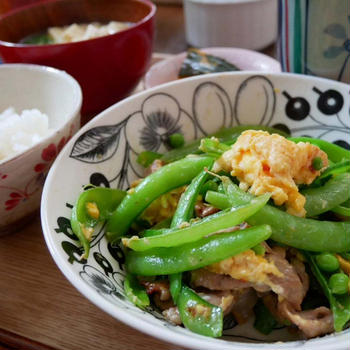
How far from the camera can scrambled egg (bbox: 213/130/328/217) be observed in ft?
3.02

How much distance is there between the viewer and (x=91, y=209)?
40.4 inches

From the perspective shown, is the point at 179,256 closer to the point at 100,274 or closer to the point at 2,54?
the point at 100,274

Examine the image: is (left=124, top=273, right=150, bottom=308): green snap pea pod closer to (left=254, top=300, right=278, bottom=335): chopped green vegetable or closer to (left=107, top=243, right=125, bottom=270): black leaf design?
(left=107, top=243, right=125, bottom=270): black leaf design

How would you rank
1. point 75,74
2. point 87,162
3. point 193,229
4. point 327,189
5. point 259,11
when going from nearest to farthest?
point 193,229 < point 327,189 < point 87,162 < point 75,74 < point 259,11

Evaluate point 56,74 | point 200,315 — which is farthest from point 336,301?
point 56,74

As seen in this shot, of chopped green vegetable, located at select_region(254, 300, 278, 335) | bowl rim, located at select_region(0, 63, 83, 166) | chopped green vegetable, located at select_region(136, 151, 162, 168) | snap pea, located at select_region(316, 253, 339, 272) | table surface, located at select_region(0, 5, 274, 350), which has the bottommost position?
table surface, located at select_region(0, 5, 274, 350)

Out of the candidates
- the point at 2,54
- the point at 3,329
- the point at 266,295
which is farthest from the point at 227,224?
the point at 2,54

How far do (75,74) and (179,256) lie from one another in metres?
1.02

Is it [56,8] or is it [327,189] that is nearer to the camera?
[327,189]

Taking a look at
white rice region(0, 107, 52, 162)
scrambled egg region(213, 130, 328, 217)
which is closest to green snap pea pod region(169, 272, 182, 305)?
scrambled egg region(213, 130, 328, 217)

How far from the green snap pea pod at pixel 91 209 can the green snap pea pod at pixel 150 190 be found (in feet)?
0.13

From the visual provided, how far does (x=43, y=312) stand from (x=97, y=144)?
0.47 m

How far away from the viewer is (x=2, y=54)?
170 centimetres

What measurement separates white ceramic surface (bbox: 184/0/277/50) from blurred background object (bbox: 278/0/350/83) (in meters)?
0.80
